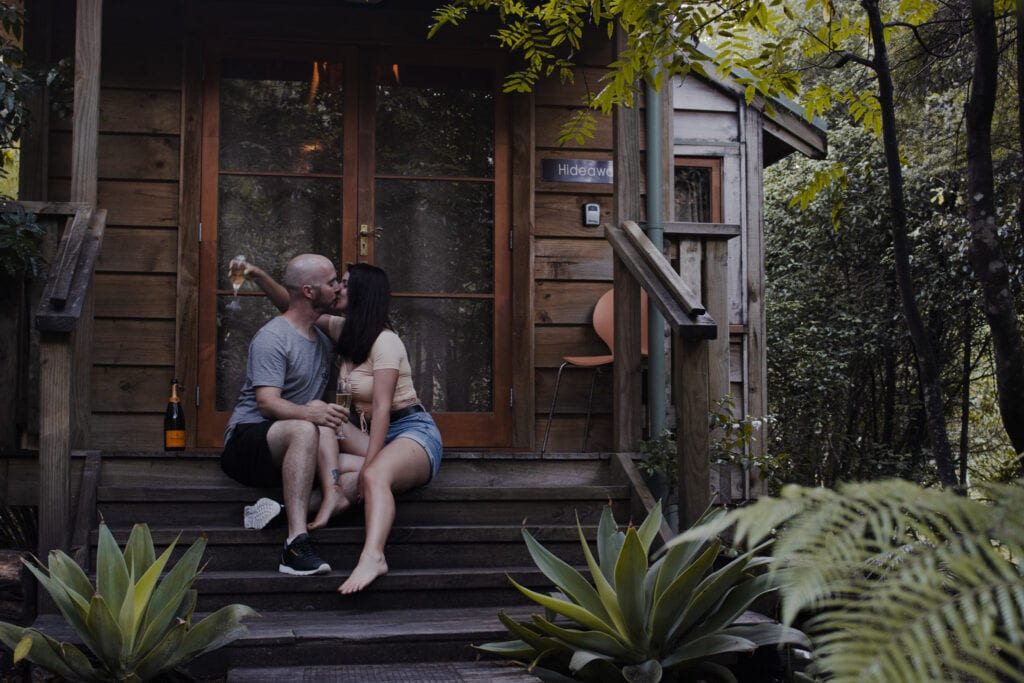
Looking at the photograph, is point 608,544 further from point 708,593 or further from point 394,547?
point 394,547

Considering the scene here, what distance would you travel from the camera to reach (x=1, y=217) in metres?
3.90

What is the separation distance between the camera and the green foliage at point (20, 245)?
382 centimetres

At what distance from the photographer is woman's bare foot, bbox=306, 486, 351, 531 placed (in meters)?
3.72

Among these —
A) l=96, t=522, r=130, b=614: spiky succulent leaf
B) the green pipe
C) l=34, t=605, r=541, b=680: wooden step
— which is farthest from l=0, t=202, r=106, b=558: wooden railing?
the green pipe

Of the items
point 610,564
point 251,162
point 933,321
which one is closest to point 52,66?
point 251,162

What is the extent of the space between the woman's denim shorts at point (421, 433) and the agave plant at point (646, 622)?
4.19ft

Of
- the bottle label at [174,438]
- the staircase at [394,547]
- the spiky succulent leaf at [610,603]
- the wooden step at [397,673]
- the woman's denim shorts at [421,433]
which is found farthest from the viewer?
the bottle label at [174,438]

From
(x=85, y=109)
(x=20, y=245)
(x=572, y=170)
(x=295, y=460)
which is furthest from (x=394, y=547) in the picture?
(x=572, y=170)

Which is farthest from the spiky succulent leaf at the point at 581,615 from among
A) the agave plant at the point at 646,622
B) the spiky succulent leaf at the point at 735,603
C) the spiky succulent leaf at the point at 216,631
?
the spiky succulent leaf at the point at 216,631

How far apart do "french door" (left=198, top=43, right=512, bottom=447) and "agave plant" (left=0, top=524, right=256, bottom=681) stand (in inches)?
101

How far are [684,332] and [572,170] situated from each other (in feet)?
6.71

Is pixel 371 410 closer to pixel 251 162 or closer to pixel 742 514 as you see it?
pixel 251 162

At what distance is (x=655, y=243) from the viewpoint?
4.87 m

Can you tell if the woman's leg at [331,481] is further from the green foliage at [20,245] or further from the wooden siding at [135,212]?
the wooden siding at [135,212]
